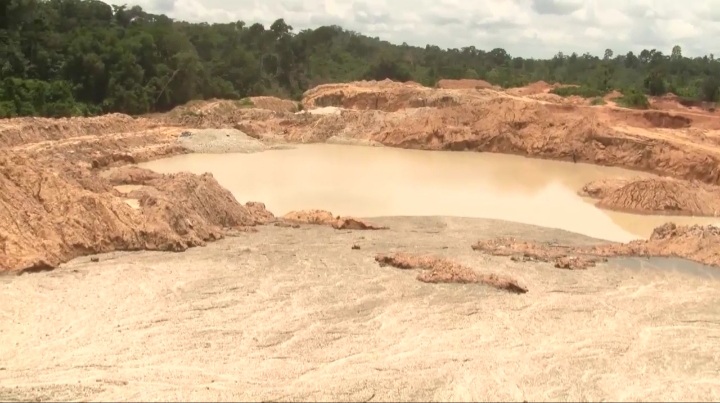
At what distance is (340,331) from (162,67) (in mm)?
37905

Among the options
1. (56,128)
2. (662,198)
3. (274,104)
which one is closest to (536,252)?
(662,198)

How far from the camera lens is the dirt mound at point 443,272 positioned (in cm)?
1279

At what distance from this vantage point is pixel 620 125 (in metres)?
36.7

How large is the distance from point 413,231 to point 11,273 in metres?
9.56

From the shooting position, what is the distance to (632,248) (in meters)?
16.7

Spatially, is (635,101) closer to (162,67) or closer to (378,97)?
(378,97)

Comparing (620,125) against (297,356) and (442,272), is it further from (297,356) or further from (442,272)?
(297,356)

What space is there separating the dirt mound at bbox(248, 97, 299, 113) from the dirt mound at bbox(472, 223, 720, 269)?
101ft

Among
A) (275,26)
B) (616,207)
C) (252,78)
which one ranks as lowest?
(616,207)

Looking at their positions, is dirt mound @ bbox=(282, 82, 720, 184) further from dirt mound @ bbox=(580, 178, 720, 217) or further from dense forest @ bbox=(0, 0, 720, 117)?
dense forest @ bbox=(0, 0, 720, 117)

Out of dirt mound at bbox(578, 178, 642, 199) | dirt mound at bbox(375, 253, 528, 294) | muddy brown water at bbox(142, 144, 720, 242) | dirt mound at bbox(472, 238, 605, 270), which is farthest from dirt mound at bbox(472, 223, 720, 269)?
dirt mound at bbox(578, 178, 642, 199)

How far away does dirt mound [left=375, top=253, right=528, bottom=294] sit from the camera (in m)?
12.8

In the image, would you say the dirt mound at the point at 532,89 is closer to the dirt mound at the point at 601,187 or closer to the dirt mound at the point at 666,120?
the dirt mound at the point at 666,120

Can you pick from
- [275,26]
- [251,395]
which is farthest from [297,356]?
[275,26]
